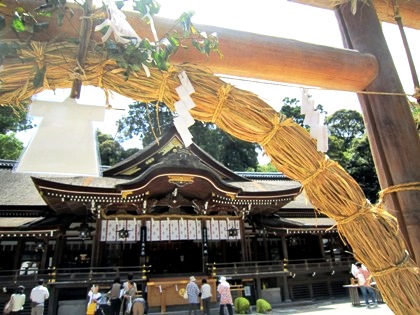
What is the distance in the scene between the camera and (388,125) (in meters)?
1.54

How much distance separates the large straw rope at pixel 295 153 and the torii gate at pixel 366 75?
171mm

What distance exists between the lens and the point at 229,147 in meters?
39.5

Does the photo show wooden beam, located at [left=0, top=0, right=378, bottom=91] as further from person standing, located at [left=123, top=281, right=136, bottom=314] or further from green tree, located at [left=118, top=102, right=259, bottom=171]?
green tree, located at [left=118, top=102, right=259, bottom=171]

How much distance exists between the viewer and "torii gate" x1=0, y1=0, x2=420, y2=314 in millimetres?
1353

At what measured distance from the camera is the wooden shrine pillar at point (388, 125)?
141 cm

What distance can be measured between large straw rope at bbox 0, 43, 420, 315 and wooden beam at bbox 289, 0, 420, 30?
97cm

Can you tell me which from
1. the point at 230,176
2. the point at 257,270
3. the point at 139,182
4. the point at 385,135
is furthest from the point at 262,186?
the point at 385,135

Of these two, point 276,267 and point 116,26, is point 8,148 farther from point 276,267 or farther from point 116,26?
point 116,26

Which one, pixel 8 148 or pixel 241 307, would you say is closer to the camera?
pixel 241 307

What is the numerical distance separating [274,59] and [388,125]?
26.0 inches

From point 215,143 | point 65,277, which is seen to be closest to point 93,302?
point 65,277

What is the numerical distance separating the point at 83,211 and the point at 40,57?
474 inches

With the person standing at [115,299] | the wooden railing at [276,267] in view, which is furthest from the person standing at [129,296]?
the wooden railing at [276,267]

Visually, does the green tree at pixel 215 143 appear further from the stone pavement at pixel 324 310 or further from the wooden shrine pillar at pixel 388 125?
the wooden shrine pillar at pixel 388 125
